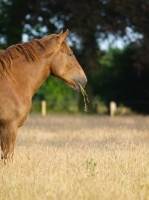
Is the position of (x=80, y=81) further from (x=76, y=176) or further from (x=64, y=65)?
(x=76, y=176)

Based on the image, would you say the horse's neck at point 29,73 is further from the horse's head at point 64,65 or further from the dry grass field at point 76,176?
Result: the dry grass field at point 76,176

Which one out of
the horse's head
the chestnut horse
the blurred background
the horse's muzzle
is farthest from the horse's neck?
the blurred background

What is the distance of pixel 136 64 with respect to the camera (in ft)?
84.3

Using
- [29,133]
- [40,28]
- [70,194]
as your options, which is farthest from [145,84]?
[70,194]

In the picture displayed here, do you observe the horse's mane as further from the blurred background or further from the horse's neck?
the blurred background

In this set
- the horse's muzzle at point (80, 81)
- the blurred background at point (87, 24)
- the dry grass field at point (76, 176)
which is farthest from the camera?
the blurred background at point (87, 24)

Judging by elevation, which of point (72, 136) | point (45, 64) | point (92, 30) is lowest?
point (72, 136)

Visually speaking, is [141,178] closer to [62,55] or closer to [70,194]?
[70,194]

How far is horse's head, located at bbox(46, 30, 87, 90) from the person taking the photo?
8.81 meters

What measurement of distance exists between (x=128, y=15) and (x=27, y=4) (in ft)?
17.0

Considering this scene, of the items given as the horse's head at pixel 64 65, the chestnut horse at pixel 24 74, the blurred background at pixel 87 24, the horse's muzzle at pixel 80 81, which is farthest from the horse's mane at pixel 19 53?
the blurred background at pixel 87 24

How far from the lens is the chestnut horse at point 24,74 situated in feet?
27.0

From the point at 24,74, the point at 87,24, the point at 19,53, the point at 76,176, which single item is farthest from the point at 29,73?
the point at 87,24

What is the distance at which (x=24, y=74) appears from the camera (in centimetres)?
861
